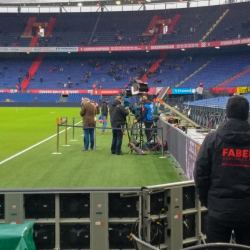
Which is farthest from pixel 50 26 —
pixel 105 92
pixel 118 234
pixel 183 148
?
pixel 118 234

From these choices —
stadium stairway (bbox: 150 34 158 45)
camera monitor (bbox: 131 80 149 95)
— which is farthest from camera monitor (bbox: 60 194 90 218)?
stadium stairway (bbox: 150 34 158 45)

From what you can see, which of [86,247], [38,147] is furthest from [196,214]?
[38,147]

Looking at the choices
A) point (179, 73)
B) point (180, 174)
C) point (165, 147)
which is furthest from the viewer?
point (179, 73)

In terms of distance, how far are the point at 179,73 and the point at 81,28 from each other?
53.3 ft

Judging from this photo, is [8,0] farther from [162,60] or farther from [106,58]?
[162,60]

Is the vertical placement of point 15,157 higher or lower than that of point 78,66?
lower

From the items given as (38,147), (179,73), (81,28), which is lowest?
(38,147)

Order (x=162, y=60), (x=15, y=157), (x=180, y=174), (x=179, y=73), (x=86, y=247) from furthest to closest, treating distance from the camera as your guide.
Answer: (x=162, y=60) < (x=179, y=73) < (x=15, y=157) < (x=180, y=174) < (x=86, y=247)

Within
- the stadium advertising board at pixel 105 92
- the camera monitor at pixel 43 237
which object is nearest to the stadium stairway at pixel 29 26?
the stadium advertising board at pixel 105 92

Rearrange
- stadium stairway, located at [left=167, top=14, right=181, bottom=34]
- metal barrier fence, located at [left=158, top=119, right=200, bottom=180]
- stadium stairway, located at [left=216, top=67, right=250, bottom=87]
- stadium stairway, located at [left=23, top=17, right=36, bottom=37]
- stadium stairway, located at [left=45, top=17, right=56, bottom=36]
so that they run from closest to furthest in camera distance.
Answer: metal barrier fence, located at [left=158, top=119, right=200, bottom=180] → stadium stairway, located at [left=216, top=67, right=250, bottom=87] → stadium stairway, located at [left=167, top=14, right=181, bottom=34] → stadium stairway, located at [left=23, top=17, right=36, bottom=37] → stadium stairway, located at [left=45, top=17, right=56, bottom=36]

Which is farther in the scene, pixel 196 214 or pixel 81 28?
pixel 81 28

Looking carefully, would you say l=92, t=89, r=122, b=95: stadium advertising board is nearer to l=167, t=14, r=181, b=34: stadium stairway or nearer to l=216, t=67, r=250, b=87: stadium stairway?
l=167, t=14, r=181, b=34: stadium stairway

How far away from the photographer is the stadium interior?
521cm

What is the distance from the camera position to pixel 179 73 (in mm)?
57562
